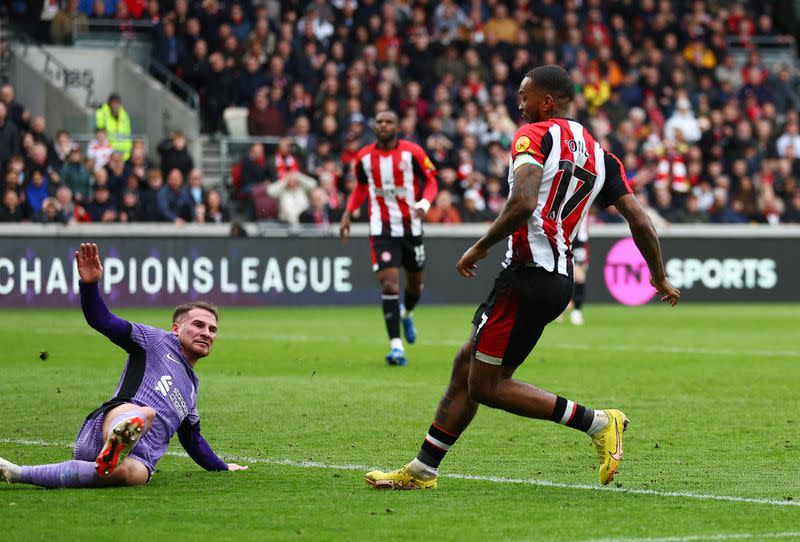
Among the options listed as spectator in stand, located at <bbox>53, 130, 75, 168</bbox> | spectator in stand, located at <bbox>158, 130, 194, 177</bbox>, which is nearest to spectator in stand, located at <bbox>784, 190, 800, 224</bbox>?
spectator in stand, located at <bbox>158, 130, 194, 177</bbox>

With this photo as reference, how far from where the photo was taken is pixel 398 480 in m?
7.47

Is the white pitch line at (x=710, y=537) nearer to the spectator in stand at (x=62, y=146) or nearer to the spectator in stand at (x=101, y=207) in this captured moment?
the spectator in stand at (x=101, y=207)

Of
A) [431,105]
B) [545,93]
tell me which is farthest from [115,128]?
[545,93]

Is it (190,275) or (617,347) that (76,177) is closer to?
(190,275)

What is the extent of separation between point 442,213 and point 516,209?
1992 cm

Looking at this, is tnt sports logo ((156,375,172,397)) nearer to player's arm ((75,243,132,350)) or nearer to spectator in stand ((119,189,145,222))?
player's arm ((75,243,132,350))

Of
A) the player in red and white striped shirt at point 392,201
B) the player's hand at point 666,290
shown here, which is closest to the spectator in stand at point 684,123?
the player in red and white striped shirt at point 392,201

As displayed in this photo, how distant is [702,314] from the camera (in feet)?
81.8

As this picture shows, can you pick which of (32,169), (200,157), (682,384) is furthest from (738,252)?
(682,384)

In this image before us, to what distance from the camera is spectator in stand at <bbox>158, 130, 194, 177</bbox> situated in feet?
85.6

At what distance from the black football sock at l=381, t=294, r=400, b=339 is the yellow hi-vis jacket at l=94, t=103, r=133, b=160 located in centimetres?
1176

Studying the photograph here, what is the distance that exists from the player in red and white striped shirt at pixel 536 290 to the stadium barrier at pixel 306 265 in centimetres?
1654

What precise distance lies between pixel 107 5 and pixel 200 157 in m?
4.10

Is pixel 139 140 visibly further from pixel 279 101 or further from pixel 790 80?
pixel 790 80
